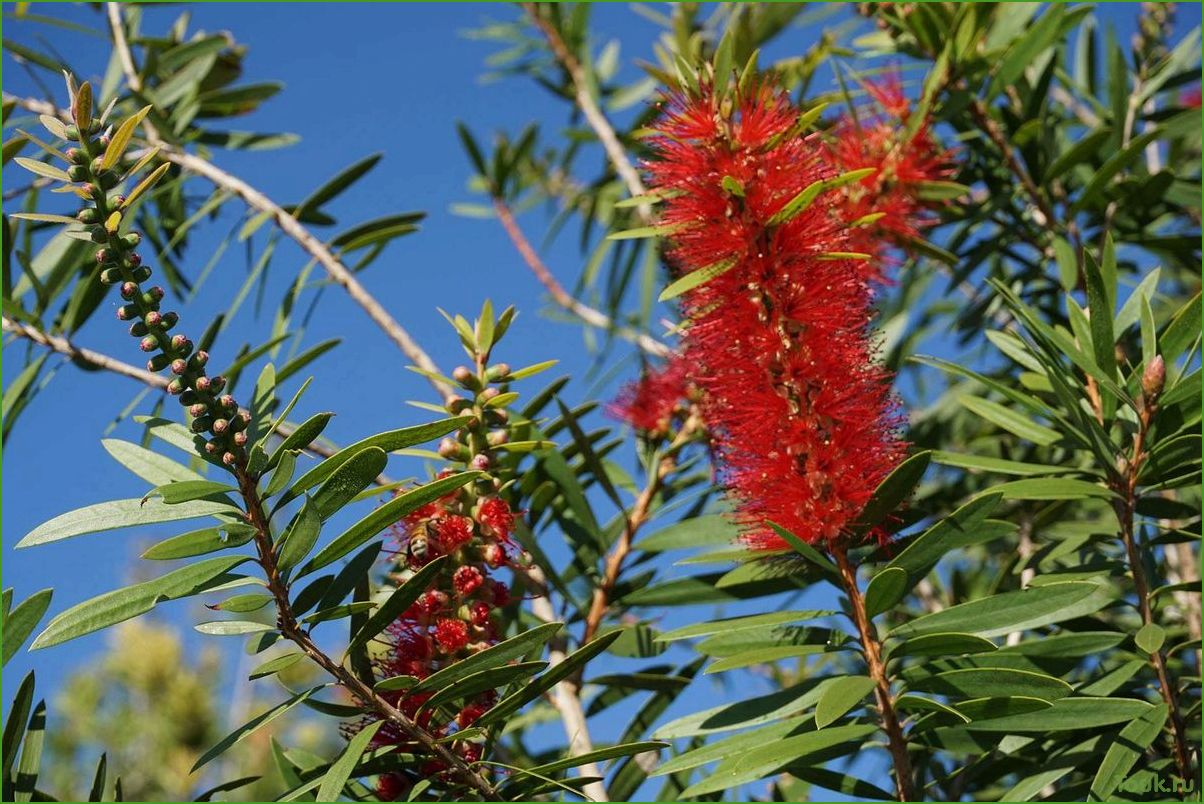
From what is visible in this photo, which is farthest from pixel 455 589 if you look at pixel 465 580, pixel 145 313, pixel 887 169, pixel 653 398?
pixel 887 169

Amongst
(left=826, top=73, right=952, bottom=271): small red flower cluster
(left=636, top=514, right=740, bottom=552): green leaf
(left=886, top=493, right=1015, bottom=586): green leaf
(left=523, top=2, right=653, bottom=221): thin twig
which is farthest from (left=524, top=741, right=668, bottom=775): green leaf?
(left=523, top=2, right=653, bottom=221): thin twig

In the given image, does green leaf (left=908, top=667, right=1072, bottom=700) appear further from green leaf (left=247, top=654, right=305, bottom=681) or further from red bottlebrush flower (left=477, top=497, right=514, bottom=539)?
green leaf (left=247, top=654, right=305, bottom=681)

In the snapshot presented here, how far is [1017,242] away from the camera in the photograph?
164 centimetres

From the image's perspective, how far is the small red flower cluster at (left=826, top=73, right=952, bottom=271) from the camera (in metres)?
1.36

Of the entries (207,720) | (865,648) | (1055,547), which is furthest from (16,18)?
(207,720)

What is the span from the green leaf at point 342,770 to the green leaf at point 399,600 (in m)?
0.07

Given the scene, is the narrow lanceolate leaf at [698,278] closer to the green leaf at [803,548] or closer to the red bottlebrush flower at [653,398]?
the green leaf at [803,548]

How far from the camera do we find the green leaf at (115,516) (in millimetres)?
772

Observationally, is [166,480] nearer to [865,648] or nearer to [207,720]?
[865,648]

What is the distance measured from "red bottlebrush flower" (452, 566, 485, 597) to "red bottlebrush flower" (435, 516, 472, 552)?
2 centimetres

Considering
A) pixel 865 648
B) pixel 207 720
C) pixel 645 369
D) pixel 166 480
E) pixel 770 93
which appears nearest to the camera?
pixel 166 480

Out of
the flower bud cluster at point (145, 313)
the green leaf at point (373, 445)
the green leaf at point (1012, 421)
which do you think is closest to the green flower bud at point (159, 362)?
the flower bud cluster at point (145, 313)

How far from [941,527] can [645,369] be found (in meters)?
0.60

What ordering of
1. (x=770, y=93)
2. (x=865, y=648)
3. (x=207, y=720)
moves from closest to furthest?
(x=865, y=648)
(x=770, y=93)
(x=207, y=720)
